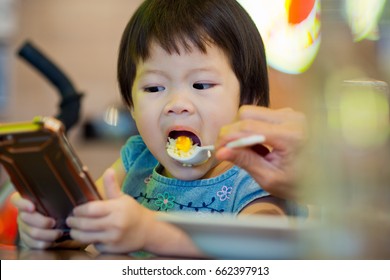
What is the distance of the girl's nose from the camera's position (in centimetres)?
58

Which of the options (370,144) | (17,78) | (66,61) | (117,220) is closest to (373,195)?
(370,144)

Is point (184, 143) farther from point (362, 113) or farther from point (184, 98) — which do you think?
point (362, 113)

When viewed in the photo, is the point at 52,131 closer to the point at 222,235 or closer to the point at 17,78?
the point at 222,235

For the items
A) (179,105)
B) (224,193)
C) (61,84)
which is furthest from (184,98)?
(61,84)

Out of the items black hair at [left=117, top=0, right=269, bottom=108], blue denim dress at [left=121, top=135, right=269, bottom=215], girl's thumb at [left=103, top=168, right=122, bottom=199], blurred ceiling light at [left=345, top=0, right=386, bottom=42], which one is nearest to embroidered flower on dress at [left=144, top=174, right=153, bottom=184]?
blue denim dress at [left=121, top=135, right=269, bottom=215]

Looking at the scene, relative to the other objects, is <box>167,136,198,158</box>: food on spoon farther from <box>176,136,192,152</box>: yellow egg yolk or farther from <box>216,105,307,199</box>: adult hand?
<box>216,105,307,199</box>: adult hand

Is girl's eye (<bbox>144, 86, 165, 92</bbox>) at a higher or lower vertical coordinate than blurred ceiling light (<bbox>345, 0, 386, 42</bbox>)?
lower

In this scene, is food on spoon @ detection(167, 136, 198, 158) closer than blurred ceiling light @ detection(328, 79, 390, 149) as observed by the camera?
No

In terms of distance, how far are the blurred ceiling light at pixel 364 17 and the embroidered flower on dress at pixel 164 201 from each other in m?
0.28

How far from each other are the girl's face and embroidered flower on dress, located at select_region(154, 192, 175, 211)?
0.08 feet

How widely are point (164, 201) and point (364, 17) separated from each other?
29 cm

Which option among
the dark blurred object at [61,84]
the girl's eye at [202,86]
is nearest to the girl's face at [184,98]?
the girl's eye at [202,86]

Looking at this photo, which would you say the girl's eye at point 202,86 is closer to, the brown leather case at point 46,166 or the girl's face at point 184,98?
the girl's face at point 184,98

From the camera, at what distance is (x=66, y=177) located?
0.45 meters
